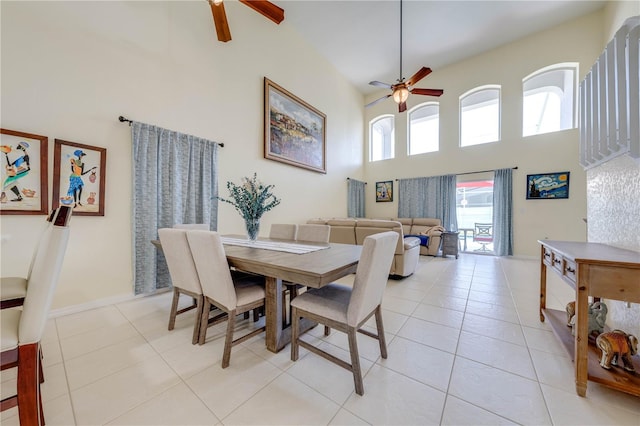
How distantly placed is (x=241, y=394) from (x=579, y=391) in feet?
5.99

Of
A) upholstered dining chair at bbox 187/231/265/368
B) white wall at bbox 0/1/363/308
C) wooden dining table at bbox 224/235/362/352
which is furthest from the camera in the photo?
Answer: white wall at bbox 0/1/363/308

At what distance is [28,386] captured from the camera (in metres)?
0.91

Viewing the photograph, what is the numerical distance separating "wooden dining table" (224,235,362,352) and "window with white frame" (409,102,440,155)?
5.59m

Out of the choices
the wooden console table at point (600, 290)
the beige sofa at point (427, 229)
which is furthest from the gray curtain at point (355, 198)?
the wooden console table at point (600, 290)

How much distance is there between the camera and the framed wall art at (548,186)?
4.57 m

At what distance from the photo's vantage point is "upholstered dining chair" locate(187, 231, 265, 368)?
1445 mm

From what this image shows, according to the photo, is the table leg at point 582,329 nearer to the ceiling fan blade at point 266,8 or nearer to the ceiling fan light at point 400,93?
the ceiling fan light at point 400,93

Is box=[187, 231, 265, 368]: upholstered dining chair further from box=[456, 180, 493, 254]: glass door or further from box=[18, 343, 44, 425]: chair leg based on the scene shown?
box=[456, 180, 493, 254]: glass door

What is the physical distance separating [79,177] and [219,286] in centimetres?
198

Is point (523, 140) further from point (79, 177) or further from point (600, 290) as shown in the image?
point (79, 177)

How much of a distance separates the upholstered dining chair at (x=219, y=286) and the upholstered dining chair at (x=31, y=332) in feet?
2.03

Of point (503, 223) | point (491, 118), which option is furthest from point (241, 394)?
point (491, 118)

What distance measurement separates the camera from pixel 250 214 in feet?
7.13

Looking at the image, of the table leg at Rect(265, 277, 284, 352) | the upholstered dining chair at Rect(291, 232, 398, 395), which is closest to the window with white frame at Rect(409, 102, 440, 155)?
the upholstered dining chair at Rect(291, 232, 398, 395)
